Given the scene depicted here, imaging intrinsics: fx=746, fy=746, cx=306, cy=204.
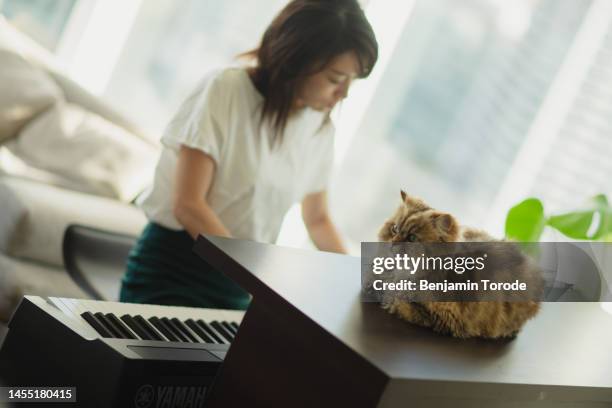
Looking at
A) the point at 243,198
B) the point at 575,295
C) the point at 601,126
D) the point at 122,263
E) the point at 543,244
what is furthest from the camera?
the point at 601,126

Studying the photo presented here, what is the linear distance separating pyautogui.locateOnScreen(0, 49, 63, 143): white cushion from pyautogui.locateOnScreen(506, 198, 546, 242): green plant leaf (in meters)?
2.45

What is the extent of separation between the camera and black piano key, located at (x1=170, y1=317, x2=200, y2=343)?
3.81ft

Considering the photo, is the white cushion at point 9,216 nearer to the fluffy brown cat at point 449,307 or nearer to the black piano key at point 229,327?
A: the black piano key at point 229,327

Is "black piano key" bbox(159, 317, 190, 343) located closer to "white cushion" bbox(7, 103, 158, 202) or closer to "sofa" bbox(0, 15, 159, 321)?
"sofa" bbox(0, 15, 159, 321)

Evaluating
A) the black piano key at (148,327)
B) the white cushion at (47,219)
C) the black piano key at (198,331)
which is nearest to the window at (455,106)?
the white cushion at (47,219)

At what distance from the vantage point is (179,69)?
432 cm

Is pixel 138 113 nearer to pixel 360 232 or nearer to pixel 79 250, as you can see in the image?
pixel 360 232

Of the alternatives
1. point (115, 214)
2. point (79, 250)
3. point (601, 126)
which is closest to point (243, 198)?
point (79, 250)

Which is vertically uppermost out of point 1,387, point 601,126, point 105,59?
point 601,126

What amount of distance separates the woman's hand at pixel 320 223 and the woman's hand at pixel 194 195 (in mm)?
349

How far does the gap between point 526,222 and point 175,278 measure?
78cm

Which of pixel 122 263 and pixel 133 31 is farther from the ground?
pixel 133 31

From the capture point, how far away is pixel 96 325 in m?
1.04

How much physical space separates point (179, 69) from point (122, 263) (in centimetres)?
224
